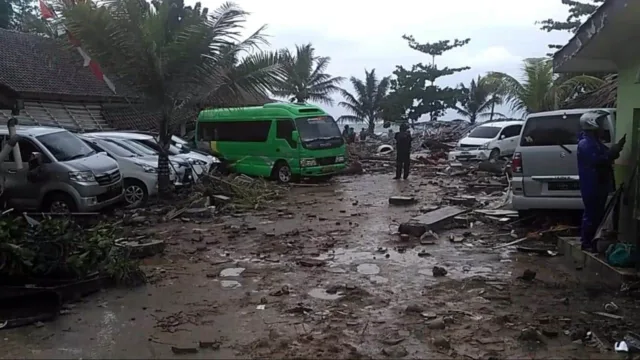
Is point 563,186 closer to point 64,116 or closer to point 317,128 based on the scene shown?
point 317,128

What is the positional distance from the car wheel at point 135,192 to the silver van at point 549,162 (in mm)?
8495

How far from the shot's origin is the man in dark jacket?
60.8ft

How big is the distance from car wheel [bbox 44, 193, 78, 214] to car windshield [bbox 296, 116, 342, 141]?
7786 mm

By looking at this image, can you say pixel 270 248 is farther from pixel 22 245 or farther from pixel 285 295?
pixel 22 245

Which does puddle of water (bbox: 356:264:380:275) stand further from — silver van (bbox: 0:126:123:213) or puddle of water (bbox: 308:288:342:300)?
silver van (bbox: 0:126:123:213)

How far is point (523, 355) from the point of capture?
191 inches

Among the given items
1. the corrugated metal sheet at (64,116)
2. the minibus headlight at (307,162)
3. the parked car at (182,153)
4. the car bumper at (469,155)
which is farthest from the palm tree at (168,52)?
the car bumper at (469,155)

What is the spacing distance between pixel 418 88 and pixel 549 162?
1617 inches

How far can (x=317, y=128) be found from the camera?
18344 millimetres

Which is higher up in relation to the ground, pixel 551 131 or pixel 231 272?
pixel 551 131

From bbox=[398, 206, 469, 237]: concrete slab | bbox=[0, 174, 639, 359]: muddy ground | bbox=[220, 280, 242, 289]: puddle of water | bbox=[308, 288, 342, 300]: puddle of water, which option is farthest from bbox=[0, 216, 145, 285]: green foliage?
bbox=[398, 206, 469, 237]: concrete slab

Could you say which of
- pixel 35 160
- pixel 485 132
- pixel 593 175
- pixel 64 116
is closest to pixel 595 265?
pixel 593 175

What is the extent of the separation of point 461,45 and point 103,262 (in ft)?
150

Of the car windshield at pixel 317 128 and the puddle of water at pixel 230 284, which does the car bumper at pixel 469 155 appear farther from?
the puddle of water at pixel 230 284
